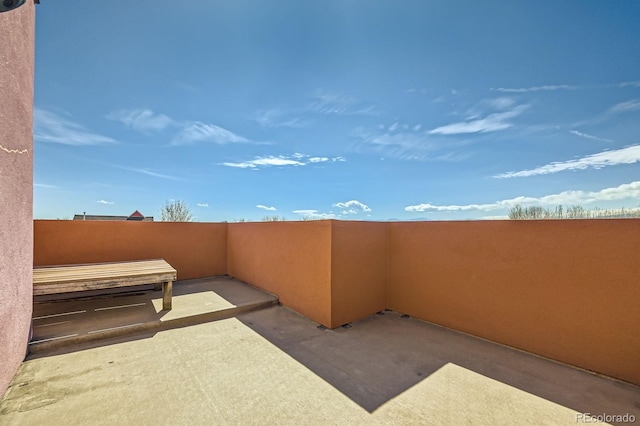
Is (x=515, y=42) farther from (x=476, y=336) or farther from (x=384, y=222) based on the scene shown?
(x=476, y=336)

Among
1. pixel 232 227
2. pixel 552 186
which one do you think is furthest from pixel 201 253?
pixel 552 186

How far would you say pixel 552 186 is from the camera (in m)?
5.10

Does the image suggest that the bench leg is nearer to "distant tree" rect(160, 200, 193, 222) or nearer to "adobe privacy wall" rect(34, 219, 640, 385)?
"adobe privacy wall" rect(34, 219, 640, 385)

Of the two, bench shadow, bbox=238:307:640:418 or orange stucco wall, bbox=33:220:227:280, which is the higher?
orange stucco wall, bbox=33:220:227:280

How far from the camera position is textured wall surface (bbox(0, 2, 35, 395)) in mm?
1666

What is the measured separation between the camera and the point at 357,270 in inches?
132

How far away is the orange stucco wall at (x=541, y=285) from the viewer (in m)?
2.05

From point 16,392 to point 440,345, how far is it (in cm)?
374

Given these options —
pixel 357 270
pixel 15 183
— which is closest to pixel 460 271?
pixel 357 270

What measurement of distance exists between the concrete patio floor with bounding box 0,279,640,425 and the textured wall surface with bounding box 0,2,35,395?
381 millimetres

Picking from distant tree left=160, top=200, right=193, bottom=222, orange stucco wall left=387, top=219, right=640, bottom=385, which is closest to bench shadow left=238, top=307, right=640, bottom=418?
orange stucco wall left=387, top=219, right=640, bottom=385

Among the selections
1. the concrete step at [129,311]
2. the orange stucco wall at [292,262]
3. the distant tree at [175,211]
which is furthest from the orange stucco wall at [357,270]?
the distant tree at [175,211]

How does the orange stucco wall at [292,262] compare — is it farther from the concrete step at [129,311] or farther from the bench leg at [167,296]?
the bench leg at [167,296]

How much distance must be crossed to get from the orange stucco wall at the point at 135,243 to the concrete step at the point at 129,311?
0.72 metres
